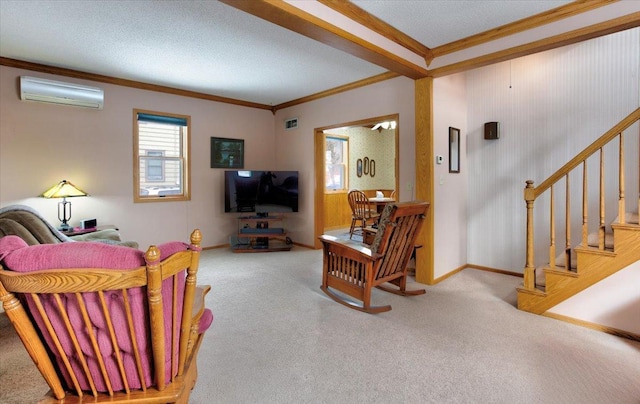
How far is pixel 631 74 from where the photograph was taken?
3.20 m

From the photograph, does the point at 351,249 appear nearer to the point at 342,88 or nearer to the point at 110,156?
the point at 342,88

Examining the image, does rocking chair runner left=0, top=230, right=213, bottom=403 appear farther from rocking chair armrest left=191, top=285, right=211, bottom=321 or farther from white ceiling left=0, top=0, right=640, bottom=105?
white ceiling left=0, top=0, right=640, bottom=105

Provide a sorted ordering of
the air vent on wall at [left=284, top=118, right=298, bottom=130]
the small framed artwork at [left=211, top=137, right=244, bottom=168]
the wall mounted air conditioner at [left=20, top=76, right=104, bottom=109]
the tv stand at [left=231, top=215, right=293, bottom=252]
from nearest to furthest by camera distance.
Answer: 1. the wall mounted air conditioner at [left=20, top=76, right=104, bottom=109]
2. the tv stand at [left=231, top=215, right=293, bottom=252]
3. the small framed artwork at [left=211, top=137, right=244, bottom=168]
4. the air vent on wall at [left=284, top=118, right=298, bottom=130]

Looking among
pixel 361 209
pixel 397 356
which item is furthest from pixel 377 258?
pixel 361 209

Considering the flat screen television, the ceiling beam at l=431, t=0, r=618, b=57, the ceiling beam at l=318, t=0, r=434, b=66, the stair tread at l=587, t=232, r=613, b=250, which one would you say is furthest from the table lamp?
the stair tread at l=587, t=232, r=613, b=250

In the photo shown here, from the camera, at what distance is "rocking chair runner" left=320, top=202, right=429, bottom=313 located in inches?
111

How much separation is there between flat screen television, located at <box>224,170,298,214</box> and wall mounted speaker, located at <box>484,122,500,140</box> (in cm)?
300

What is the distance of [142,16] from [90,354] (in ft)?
9.49

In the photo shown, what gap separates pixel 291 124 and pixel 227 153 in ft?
4.19

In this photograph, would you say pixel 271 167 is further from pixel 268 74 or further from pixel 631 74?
pixel 631 74

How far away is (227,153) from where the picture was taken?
5770mm

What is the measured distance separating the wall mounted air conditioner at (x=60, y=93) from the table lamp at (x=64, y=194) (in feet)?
3.40

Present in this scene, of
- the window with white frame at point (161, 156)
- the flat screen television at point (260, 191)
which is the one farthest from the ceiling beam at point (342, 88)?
the window with white frame at point (161, 156)

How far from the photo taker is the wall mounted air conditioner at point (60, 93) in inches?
152
